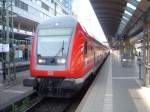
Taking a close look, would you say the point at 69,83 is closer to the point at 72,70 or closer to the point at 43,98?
the point at 72,70

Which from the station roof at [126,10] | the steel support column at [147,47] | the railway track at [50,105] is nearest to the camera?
the railway track at [50,105]

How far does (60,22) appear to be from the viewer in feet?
44.8

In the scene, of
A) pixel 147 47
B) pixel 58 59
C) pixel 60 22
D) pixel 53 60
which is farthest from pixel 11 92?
pixel 147 47

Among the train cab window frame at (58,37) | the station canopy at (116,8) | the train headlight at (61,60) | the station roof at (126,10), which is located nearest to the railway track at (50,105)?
the train headlight at (61,60)

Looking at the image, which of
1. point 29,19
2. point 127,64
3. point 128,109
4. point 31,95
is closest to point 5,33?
point 31,95

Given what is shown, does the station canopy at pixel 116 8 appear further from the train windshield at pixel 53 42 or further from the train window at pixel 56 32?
the train windshield at pixel 53 42

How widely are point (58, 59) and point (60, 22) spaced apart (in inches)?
68.6

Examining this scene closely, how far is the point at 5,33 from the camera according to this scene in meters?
17.7

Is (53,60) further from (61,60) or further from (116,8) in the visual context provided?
(116,8)

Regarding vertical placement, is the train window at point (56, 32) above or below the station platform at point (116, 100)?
above

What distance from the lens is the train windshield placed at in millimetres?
12812

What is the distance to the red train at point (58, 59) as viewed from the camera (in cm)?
1246

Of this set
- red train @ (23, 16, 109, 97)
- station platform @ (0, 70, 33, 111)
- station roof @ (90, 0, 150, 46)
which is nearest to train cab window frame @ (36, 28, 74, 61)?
red train @ (23, 16, 109, 97)

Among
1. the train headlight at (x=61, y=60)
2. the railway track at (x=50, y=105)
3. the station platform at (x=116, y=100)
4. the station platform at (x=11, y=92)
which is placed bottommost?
the railway track at (x=50, y=105)
